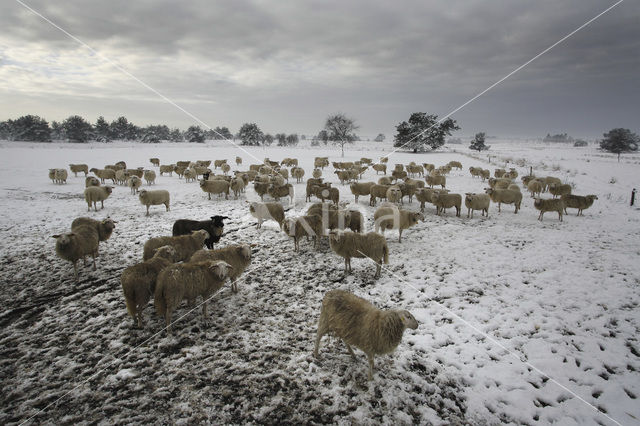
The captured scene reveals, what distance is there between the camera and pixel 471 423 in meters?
3.88

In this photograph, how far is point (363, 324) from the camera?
183 inches

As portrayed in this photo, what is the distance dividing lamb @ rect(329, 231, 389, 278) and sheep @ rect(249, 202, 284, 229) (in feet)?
14.5

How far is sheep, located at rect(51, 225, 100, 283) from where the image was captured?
7527mm

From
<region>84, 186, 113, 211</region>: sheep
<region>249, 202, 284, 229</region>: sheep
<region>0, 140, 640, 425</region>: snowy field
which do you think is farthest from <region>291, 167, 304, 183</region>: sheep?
<region>0, 140, 640, 425</region>: snowy field

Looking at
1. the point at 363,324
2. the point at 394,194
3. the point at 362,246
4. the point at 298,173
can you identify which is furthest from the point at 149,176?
the point at 363,324

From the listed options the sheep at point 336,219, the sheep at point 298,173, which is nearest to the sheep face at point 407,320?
the sheep at point 336,219

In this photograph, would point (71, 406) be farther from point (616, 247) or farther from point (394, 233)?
point (616, 247)

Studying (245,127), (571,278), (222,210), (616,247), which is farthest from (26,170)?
(245,127)

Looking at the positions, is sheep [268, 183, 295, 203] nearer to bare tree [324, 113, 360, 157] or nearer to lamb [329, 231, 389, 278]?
lamb [329, 231, 389, 278]

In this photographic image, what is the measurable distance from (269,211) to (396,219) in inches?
213

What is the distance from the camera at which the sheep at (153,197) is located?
14.1 m

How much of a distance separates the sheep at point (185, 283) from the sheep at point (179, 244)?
1912 millimetres

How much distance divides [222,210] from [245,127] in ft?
275

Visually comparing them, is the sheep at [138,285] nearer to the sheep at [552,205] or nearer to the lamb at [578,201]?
the sheep at [552,205]
